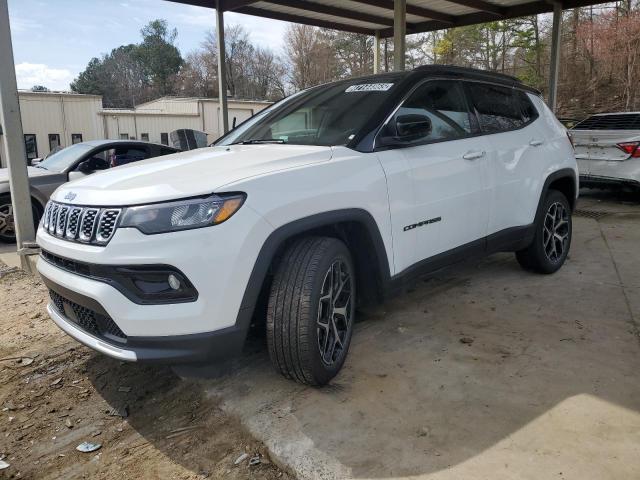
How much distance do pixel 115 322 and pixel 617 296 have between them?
12.6ft

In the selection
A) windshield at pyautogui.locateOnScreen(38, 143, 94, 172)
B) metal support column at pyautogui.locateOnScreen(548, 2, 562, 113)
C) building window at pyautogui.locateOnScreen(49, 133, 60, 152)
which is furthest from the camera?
building window at pyautogui.locateOnScreen(49, 133, 60, 152)

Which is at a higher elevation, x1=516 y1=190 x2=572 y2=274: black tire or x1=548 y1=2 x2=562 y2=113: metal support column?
x1=548 y1=2 x2=562 y2=113: metal support column

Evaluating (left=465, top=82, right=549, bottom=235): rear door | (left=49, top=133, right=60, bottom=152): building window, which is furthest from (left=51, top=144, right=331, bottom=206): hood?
(left=49, top=133, right=60, bottom=152): building window

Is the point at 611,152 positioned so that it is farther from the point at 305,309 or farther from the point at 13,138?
the point at 13,138

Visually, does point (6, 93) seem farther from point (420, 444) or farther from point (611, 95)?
point (611, 95)

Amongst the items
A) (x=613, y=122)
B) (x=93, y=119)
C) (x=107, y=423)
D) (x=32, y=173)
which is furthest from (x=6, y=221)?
(x=93, y=119)

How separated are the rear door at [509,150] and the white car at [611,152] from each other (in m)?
4.35

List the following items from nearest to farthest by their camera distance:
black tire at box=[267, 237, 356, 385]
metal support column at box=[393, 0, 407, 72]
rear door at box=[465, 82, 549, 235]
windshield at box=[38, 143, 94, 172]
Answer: black tire at box=[267, 237, 356, 385] < rear door at box=[465, 82, 549, 235] < windshield at box=[38, 143, 94, 172] < metal support column at box=[393, 0, 407, 72]

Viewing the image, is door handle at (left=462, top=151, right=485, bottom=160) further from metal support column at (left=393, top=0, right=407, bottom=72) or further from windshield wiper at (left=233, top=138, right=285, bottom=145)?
metal support column at (left=393, top=0, right=407, bottom=72)

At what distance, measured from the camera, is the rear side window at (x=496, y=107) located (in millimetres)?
4109

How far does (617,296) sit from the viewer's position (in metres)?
4.33

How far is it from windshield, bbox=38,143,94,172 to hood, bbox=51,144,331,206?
5.36 m

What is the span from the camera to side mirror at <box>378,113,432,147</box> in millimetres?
3137

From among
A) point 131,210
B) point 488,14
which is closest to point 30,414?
point 131,210
